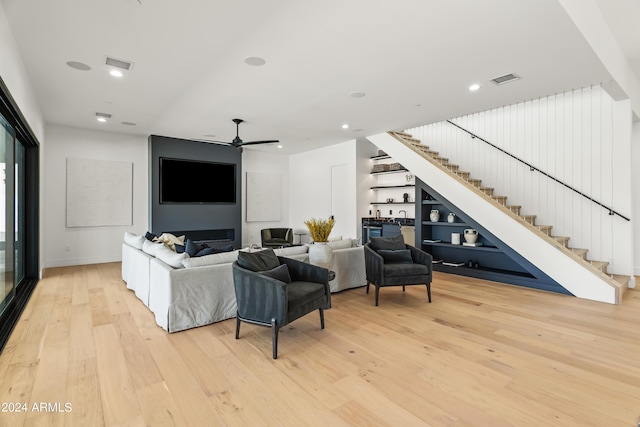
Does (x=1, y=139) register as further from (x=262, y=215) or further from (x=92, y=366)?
(x=262, y=215)

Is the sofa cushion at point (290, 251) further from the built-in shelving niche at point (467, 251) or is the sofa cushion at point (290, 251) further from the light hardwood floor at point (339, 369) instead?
the built-in shelving niche at point (467, 251)

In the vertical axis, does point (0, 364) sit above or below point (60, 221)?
below

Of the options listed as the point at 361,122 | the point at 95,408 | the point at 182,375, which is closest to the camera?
the point at 95,408

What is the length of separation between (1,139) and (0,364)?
230 centimetres

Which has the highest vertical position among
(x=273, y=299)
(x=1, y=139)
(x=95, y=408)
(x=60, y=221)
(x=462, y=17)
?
(x=462, y=17)

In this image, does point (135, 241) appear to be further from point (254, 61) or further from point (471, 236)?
point (471, 236)

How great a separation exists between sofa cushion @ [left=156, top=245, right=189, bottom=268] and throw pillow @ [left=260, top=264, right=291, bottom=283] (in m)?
0.97

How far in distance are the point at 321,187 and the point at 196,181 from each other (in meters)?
3.17

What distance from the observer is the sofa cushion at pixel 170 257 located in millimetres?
3350

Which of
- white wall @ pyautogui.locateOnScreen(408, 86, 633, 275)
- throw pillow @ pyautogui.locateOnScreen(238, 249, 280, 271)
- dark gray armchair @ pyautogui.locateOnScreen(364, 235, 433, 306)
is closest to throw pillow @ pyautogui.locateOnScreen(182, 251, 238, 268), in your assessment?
throw pillow @ pyautogui.locateOnScreen(238, 249, 280, 271)

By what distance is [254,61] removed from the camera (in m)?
3.57

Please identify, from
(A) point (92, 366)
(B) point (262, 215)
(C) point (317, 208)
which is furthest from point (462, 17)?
(B) point (262, 215)

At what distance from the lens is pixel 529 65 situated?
3631 mm

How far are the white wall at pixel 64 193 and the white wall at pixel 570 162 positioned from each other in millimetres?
7260
